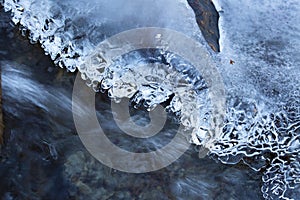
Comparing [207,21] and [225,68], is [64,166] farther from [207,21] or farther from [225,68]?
[207,21]

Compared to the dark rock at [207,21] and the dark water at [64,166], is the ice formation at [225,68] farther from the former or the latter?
the dark water at [64,166]

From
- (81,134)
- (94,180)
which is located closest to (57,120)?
(81,134)

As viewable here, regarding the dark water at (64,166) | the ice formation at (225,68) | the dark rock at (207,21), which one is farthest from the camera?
the dark rock at (207,21)

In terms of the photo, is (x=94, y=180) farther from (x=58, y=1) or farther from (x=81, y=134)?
(x=58, y=1)

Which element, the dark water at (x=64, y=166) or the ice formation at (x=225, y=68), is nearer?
the dark water at (x=64, y=166)

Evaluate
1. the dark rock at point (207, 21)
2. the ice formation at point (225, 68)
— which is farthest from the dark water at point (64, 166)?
the dark rock at point (207, 21)

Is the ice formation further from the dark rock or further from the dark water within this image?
the dark water

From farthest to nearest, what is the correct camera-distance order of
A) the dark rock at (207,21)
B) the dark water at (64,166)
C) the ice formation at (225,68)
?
the dark rock at (207,21) < the ice formation at (225,68) < the dark water at (64,166)

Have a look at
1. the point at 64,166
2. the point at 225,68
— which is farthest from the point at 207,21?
the point at 64,166
